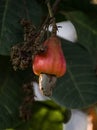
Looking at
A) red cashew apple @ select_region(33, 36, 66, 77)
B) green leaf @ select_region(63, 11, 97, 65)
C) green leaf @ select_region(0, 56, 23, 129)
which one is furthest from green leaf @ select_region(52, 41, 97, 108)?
red cashew apple @ select_region(33, 36, 66, 77)

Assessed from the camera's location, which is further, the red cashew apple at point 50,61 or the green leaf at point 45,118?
the green leaf at point 45,118

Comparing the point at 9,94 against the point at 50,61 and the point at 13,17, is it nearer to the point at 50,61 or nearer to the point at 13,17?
the point at 13,17

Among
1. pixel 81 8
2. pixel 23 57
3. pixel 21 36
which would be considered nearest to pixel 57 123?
pixel 81 8

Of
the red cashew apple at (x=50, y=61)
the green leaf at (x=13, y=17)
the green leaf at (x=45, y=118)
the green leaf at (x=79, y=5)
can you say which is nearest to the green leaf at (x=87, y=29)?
the green leaf at (x=79, y=5)

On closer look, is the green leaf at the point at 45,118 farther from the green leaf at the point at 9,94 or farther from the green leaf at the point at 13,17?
the green leaf at the point at 13,17

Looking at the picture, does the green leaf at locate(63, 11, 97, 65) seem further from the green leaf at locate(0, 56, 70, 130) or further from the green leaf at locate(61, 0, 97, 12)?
the green leaf at locate(0, 56, 70, 130)

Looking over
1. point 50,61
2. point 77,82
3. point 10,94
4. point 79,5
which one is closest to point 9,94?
point 10,94
